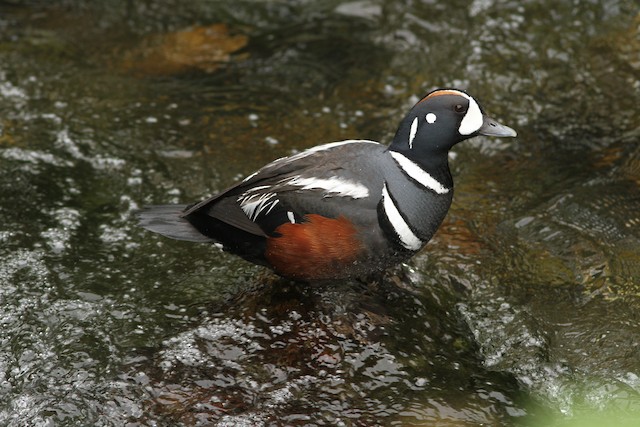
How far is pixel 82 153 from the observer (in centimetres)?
600

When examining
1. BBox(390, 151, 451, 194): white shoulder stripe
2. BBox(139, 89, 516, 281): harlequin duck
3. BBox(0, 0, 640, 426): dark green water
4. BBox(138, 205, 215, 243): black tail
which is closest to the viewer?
BBox(0, 0, 640, 426): dark green water

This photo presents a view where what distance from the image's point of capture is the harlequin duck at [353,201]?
4293mm

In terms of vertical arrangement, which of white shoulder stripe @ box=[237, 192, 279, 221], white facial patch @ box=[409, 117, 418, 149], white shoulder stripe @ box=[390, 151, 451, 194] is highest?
white facial patch @ box=[409, 117, 418, 149]

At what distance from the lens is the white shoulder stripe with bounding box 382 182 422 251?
4.30 m

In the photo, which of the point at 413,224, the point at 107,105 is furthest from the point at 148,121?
the point at 413,224

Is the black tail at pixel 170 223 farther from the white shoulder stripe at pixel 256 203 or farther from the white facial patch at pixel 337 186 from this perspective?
the white facial patch at pixel 337 186

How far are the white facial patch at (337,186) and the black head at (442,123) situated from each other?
35 cm

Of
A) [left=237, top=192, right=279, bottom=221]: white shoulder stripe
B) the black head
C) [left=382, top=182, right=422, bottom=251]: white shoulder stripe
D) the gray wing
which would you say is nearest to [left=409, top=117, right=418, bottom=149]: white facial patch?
the black head

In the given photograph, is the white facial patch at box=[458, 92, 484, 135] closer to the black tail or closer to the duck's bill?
the duck's bill

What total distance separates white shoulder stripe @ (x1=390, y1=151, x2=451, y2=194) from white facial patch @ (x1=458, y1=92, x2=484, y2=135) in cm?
29

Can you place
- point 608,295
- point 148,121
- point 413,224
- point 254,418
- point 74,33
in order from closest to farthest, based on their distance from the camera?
point 254,418, point 413,224, point 608,295, point 148,121, point 74,33

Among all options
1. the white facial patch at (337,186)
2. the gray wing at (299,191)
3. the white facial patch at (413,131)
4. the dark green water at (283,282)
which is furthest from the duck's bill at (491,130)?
the dark green water at (283,282)

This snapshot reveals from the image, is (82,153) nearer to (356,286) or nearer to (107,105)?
(107,105)

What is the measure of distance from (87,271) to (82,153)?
4.60ft
